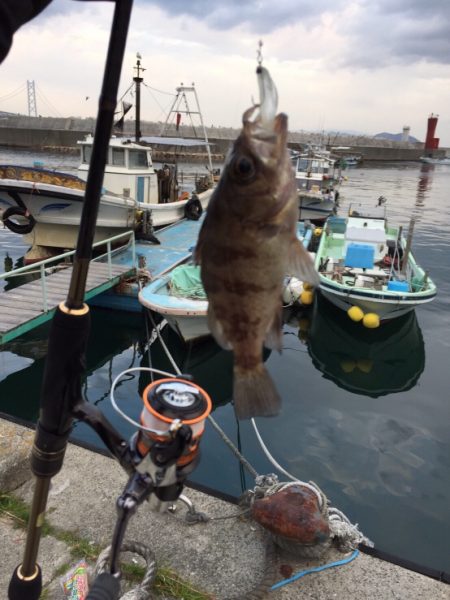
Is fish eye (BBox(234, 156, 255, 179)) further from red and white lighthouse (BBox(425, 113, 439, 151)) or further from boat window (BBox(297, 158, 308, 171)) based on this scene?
red and white lighthouse (BBox(425, 113, 439, 151))

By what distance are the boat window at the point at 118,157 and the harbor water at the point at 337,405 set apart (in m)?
6.22

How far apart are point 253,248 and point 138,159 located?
1563cm

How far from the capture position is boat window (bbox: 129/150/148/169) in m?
15.8

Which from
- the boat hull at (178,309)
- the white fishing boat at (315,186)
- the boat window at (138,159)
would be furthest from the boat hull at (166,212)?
the white fishing boat at (315,186)

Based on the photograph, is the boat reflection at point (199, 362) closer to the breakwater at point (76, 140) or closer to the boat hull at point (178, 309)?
the boat hull at point (178, 309)

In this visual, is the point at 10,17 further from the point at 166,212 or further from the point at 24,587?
the point at 166,212

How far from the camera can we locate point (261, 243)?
1.50m

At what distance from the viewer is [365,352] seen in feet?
37.3

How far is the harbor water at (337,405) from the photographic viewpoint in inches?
254

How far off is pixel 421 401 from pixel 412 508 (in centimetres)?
323

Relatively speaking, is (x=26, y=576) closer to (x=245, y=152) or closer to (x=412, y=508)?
(x=245, y=152)

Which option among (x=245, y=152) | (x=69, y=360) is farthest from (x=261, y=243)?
(x=69, y=360)

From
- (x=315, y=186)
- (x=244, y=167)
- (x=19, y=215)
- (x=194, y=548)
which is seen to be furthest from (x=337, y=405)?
(x=315, y=186)

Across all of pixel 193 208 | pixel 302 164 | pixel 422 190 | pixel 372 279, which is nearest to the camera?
pixel 372 279
